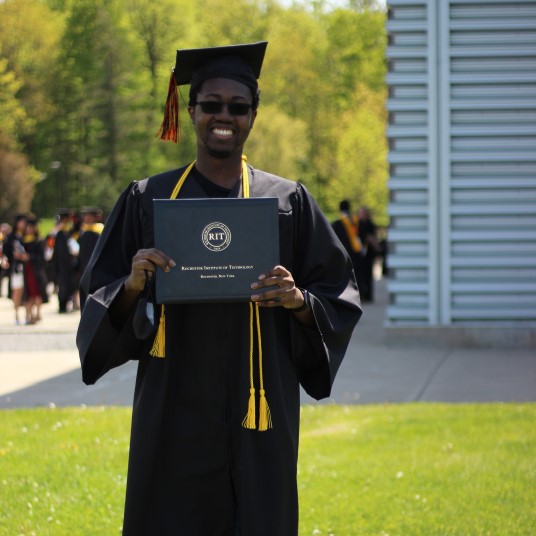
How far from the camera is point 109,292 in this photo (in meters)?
3.97

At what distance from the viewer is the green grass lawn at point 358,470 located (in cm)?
654

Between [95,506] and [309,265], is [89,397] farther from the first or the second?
[309,265]

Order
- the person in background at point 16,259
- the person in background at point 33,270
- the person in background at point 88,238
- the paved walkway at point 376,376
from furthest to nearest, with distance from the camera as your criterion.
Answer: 1. the person in background at point 33,270
2. the person in background at point 16,259
3. the person in background at point 88,238
4. the paved walkway at point 376,376

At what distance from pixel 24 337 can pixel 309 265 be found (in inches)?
513

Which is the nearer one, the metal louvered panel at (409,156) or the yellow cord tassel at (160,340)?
the yellow cord tassel at (160,340)

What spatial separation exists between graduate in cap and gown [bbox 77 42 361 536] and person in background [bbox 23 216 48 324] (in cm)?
1535

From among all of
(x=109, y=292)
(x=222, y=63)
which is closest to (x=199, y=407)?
(x=109, y=292)

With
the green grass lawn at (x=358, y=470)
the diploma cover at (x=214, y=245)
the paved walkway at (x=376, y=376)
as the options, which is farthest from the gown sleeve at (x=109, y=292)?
the paved walkway at (x=376, y=376)

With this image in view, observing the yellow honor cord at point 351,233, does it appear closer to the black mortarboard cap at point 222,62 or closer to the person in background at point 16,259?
the person in background at point 16,259

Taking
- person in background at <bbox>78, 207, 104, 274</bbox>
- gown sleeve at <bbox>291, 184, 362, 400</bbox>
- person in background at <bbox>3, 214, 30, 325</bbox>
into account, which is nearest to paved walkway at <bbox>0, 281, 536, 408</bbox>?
person in background at <bbox>78, 207, 104, 274</bbox>

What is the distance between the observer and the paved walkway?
10609mm

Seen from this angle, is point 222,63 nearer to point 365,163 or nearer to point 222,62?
point 222,62

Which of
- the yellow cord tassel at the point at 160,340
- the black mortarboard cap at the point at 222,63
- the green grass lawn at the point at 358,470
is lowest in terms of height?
the green grass lawn at the point at 358,470

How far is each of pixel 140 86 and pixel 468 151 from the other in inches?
2026
